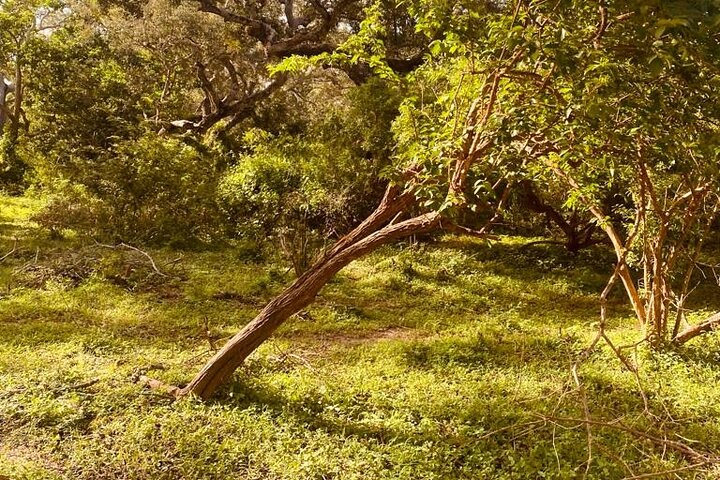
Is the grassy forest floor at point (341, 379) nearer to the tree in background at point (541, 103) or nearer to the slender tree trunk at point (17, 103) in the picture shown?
the tree in background at point (541, 103)

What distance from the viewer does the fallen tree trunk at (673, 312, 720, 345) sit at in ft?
20.6

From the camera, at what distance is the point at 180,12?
38.5ft

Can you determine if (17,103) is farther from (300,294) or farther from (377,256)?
(300,294)

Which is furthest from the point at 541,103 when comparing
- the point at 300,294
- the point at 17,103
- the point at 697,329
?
the point at 17,103

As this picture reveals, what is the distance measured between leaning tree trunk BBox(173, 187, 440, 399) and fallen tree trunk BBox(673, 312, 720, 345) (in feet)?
13.6

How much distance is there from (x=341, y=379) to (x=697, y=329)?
424 cm

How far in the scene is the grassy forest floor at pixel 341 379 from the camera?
4266 mm

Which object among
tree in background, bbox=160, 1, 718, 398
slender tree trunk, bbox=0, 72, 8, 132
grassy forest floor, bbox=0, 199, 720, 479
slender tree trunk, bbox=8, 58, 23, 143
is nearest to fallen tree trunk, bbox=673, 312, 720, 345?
grassy forest floor, bbox=0, 199, 720, 479

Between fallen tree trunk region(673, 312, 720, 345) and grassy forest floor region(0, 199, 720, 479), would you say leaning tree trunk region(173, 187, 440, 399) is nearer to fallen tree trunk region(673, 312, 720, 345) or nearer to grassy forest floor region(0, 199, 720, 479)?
grassy forest floor region(0, 199, 720, 479)

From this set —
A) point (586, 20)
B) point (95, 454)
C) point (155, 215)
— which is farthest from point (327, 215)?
point (586, 20)

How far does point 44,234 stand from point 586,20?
10.8 m

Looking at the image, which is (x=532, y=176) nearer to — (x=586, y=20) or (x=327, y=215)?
(x=586, y=20)

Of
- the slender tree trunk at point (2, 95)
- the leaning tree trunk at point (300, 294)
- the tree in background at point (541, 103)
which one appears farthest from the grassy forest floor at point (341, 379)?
the slender tree trunk at point (2, 95)

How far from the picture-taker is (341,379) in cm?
585
